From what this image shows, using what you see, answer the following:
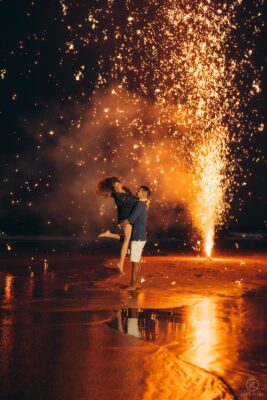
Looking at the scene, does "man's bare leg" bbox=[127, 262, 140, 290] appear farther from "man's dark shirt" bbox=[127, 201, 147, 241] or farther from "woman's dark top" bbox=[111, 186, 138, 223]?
"woman's dark top" bbox=[111, 186, 138, 223]

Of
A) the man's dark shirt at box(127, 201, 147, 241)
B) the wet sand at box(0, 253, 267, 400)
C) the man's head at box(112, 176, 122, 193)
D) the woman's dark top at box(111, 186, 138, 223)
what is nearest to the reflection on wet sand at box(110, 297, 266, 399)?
the wet sand at box(0, 253, 267, 400)

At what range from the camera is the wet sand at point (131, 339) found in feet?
16.2

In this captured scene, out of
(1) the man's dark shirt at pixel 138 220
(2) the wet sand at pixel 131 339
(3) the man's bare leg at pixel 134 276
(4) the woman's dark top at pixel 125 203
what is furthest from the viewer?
(4) the woman's dark top at pixel 125 203

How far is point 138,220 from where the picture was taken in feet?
37.4

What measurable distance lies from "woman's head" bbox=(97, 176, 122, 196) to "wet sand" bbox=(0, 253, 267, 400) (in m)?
1.69

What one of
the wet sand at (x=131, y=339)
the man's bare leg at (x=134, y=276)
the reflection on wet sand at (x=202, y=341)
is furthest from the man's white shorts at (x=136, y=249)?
the reflection on wet sand at (x=202, y=341)

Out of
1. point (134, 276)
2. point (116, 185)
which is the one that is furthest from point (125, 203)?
point (134, 276)

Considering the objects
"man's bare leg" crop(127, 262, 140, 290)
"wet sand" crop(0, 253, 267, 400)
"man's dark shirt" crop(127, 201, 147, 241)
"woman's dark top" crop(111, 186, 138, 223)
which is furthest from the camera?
"woman's dark top" crop(111, 186, 138, 223)

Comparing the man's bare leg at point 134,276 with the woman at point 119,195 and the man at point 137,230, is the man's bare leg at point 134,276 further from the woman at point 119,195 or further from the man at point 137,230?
the woman at point 119,195

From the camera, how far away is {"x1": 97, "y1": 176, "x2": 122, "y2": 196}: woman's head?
1206 cm

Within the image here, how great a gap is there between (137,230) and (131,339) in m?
4.72

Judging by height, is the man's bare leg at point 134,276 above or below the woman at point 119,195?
below

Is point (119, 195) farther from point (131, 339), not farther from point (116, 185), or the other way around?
point (131, 339)

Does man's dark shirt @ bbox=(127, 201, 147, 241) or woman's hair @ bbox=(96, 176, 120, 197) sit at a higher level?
woman's hair @ bbox=(96, 176, 120, 197)
